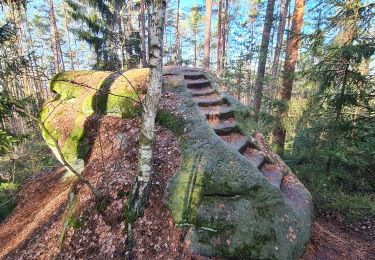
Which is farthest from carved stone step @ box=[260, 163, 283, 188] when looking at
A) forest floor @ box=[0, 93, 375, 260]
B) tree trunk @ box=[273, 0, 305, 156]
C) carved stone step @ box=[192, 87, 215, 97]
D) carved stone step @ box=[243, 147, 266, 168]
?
carved stone step @ box=[192, 87, 215, 97]

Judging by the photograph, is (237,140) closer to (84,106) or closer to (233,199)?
(233,199)

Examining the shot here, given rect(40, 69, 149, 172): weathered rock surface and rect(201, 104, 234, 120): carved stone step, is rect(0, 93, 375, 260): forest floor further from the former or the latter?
rect(201, 104, 234, 120): carved stone step

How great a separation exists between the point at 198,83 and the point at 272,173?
3.94 meters

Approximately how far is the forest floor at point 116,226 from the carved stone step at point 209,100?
154cm

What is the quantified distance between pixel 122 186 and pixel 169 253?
1.64m

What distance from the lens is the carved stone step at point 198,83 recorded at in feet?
27.1

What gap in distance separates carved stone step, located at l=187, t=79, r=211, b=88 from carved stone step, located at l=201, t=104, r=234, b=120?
1.34 m

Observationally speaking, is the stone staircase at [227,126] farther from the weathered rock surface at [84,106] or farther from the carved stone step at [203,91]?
the weathered rock surface at [84,106]

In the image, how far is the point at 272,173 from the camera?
19.7ft

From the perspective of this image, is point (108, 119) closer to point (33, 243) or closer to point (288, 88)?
point (33, 243)

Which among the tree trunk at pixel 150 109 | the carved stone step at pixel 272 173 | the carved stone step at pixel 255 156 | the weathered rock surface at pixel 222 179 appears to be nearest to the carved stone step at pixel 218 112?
the weathered rock surface at pixel 222 179

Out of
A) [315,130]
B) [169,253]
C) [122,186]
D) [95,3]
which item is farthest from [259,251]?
[95,3]

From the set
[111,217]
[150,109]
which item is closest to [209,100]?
[150,109]

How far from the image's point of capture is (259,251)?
14.1 feet
